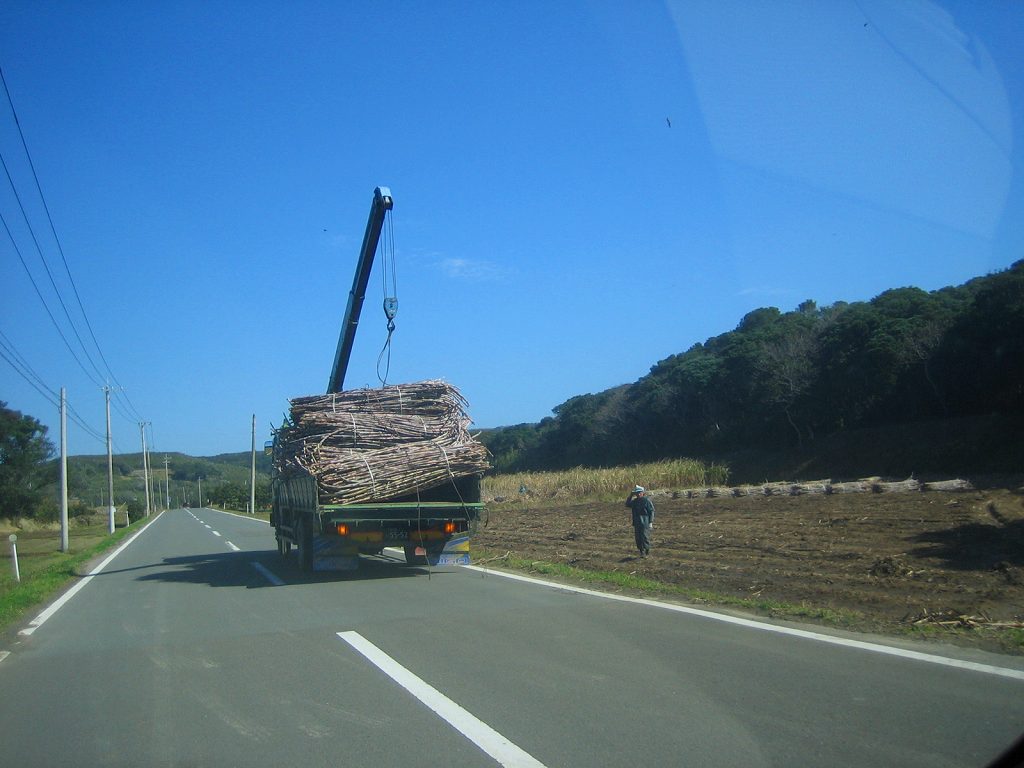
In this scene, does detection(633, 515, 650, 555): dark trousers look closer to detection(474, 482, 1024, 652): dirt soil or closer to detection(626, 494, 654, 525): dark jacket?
detection(626, 494, 654, 525): dark jacket

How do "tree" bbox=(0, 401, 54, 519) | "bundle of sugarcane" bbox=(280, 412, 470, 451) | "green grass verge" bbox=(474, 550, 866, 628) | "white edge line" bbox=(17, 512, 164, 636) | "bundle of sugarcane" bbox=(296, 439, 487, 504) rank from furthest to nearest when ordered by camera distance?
"tree" bbox=(0, 401, 54, 519) → "bundle of sugarcane" bbox=(280, 412, 470, 451) → "bundle of sugarcane" bbox=(296, 439, 487, 504) → "white edge line" bbox=(17, 512, 164, 636) → "green grass verge" bbox=(474, 550, 866, 628)

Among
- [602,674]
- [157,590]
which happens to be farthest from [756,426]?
[602,674]

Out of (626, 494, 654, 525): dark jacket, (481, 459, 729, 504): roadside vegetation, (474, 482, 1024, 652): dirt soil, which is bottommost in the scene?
(474, 482, 1024, 652): dirt soil

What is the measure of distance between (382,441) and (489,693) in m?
8.17

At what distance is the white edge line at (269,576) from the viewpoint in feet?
47.6

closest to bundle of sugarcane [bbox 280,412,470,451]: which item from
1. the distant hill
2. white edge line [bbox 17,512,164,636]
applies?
white edge line [bbox 17,512,164,636]

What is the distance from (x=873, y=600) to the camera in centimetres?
970

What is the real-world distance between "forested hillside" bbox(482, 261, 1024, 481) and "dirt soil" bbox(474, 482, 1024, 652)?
5.76m

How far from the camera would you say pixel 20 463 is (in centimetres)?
4959

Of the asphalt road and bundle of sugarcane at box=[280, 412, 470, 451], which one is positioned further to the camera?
bundle of sugarcane at box=[280, 412, 470, 451]

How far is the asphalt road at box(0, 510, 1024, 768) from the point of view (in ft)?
17.5

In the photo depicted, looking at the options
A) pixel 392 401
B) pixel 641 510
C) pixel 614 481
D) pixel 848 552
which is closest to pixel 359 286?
pixel 392 401

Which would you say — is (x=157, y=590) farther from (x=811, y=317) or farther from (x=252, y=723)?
(x=811, y=317)

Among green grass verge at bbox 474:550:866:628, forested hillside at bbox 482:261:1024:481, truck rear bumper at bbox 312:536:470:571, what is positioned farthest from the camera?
forested hillside at bbox 482:261:1024:481
